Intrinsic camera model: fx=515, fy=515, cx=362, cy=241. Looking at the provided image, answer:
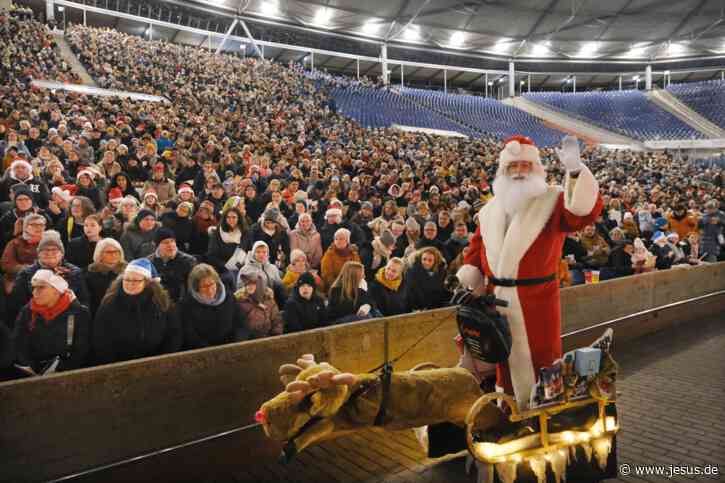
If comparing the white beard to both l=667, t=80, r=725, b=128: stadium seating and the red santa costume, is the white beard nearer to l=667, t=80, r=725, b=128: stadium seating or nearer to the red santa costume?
the red santa costume

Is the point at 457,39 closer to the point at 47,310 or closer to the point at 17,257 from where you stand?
the point at 17,257

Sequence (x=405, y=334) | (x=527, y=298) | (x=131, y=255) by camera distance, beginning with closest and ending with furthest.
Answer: (x=527, y=298) < (x=405, y=334) < (x=131, y=255)

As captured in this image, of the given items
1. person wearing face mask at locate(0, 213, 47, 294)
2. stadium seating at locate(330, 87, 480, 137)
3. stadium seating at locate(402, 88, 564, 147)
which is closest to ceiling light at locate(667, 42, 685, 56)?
stadium seating at locate(402, 88, 564, 147)

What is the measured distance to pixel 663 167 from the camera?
890 inches

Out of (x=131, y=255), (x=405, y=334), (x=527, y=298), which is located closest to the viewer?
(x=527, y=298)

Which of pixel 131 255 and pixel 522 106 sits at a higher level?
pixel 522 106

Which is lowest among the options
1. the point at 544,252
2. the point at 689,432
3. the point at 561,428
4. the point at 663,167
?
the point at 689,432

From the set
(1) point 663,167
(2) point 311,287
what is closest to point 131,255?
(2) point 311,287

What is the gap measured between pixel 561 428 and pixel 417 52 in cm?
3772

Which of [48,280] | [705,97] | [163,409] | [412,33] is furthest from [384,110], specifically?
[705,97]

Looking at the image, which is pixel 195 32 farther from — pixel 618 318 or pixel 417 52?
pixel 618 318

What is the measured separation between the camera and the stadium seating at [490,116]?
31438 millimetres

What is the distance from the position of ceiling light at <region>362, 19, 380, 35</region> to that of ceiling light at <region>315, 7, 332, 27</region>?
9.07ft

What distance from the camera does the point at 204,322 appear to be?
12.5 feet
